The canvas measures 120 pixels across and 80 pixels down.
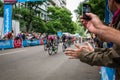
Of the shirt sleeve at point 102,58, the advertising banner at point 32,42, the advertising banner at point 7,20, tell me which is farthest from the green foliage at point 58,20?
the shirt sleeve at point 102,58

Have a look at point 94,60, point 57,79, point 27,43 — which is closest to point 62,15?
point 27,43

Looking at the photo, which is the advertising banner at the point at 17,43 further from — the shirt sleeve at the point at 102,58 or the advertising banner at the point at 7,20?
the shirt sleeve at the point at 102,58

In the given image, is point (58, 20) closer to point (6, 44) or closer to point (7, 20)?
point (7, 20)

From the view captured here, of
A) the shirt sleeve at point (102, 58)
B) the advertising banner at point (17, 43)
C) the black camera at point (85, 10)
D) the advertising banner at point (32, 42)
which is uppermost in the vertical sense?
the black camera at point (85, 10)

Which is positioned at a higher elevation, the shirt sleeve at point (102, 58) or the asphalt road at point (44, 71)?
the shirt sleeve at point (102, 58)

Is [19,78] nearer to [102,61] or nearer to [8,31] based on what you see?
[102,61]

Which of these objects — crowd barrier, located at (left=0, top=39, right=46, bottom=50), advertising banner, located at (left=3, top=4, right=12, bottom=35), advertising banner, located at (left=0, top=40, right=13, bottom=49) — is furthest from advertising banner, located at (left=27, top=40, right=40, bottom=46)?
advertising banner, located at (left=0, top=40, right=13, bottom=49)

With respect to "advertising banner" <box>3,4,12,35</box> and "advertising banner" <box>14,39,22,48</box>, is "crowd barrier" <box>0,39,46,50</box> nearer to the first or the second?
"advertising banner" <box>14,39,22,48</box>

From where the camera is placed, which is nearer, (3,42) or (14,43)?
(3,42)

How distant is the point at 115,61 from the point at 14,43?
101 feet

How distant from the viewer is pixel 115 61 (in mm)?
2471

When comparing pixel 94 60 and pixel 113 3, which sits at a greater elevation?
pixel 113 3

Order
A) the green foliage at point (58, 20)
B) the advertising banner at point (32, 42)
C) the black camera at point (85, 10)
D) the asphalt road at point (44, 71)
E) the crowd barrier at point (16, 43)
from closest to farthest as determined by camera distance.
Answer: the black camera at point (85, 10) → the asphalt road at point (44, 71) → the crowd barrier at point (16, 43) → the advertising banner at point (32, 42) → the green foliage at point (58, 20)

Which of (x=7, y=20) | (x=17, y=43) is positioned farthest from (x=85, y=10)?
(x=17, y=43)
